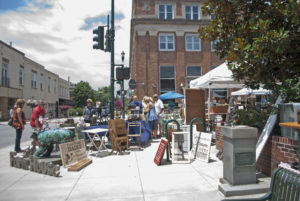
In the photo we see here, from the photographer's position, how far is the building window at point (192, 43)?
1105 inches

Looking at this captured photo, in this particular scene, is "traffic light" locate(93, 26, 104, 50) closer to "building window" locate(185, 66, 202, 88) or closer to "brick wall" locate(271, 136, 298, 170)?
"brick wall" locate(271, 136, 298, 170)

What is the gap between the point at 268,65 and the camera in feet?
16.6

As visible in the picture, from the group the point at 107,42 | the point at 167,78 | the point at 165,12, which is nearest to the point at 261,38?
the point at 107,42

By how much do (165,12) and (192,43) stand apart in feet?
16.3

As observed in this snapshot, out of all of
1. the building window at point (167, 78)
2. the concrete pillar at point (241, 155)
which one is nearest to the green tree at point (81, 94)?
the building window at point (167, 78)

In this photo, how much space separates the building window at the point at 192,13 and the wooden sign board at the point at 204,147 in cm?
2466

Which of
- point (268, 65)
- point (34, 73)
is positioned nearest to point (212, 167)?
point (268, 65)

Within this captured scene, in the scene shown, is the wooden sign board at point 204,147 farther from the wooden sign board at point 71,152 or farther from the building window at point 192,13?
the building window at point 192,13

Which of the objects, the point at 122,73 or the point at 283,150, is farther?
the point at 122,73

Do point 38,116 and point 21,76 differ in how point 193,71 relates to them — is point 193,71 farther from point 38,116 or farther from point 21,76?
point 21,76

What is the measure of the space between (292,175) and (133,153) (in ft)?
18.2

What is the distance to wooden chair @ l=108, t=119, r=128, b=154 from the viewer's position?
7.17m

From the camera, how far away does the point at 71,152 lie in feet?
19.7

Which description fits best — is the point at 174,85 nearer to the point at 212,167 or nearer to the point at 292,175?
the point at 212,167
